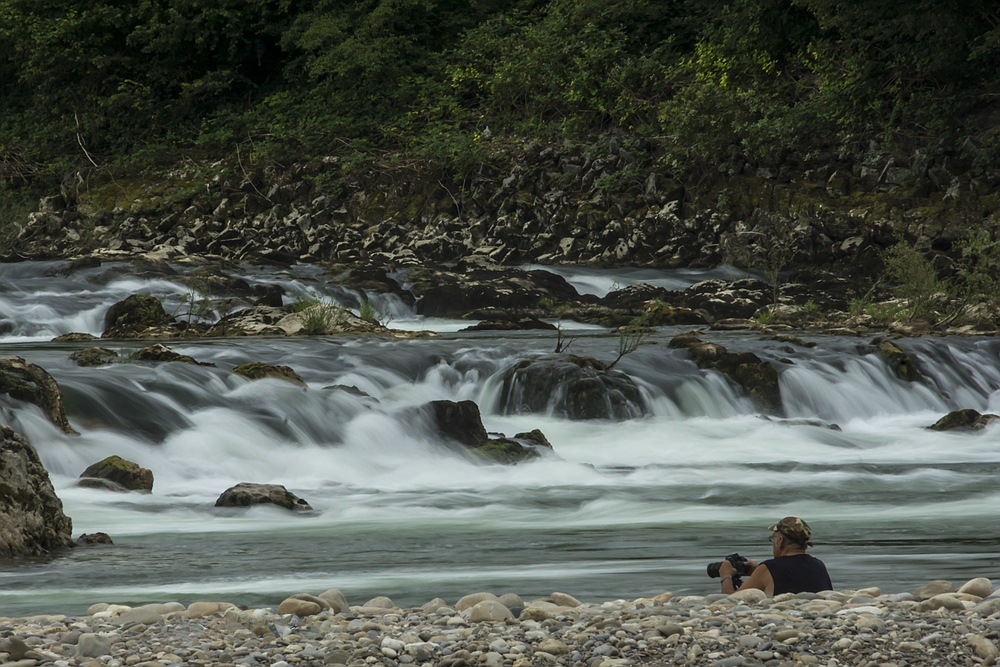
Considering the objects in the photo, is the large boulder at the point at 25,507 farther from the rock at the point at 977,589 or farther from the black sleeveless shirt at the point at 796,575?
the rock at the point at 977,589

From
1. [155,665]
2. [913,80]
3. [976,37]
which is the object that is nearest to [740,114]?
[913,80]

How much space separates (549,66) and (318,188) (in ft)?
18.9

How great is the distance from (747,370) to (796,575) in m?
8.80

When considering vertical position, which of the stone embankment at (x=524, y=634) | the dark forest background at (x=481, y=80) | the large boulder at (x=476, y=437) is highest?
the dark forest background at (x=481, y=80)

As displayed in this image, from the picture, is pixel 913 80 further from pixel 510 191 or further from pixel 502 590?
pixel 502 590

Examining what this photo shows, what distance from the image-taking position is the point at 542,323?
19.7 metres

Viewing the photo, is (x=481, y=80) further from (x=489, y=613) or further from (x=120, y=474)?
(x=489, y=613)

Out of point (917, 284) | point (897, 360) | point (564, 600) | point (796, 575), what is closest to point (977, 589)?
point (796, 575)

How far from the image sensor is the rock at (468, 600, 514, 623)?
515 cm

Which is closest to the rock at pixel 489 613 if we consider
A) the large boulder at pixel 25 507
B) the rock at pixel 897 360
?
the large boulder at pixel 25 507

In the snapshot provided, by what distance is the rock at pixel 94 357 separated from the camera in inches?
537

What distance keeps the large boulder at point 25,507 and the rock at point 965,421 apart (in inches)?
354

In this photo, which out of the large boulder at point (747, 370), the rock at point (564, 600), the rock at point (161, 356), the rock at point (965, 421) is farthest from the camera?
the large boulder at point (747, 370)

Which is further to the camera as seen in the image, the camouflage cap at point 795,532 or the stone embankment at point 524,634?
the camouflage cap at point 795,532
